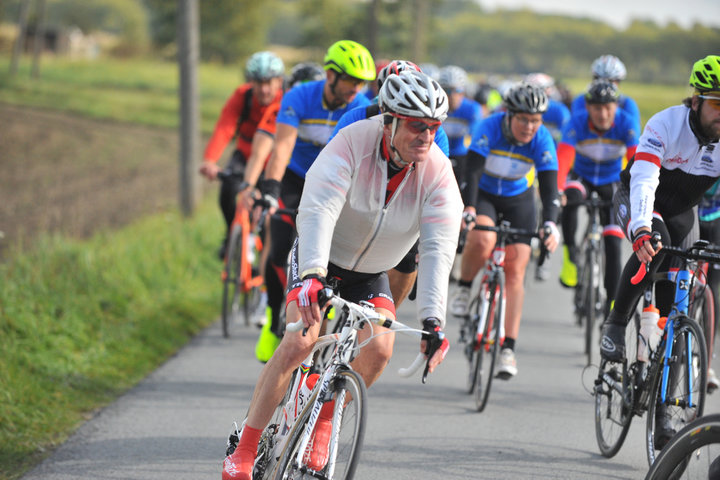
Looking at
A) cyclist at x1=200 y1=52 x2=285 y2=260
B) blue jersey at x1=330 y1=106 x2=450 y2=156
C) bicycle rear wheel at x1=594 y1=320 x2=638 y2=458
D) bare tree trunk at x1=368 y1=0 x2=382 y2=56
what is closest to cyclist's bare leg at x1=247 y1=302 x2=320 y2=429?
→ blue jersey at x1=330 y1=106 x2=450 y2=156

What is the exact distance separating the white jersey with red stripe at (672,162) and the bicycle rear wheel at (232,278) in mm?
4170

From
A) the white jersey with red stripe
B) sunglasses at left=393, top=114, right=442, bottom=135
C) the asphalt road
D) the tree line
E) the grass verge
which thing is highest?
the tree line

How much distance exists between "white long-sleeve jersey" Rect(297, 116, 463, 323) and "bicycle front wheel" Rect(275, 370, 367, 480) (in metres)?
0.43

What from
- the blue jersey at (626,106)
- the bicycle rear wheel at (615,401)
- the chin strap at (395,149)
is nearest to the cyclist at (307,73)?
the blue jersey at (626,106)

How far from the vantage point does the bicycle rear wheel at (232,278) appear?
808 centimetres

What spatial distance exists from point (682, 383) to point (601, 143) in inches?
156

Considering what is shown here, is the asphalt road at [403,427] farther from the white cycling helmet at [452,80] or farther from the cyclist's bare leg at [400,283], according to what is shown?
the white cycling helmet at [452,80]

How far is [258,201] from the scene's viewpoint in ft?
22.6

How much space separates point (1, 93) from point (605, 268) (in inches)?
1520

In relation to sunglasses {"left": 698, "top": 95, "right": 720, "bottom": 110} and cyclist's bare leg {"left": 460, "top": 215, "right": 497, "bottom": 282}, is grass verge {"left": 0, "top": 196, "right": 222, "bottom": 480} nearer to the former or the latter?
cyclist's bare leg {"left": 460, "top": 215, "right": 497, "bottom": 282}

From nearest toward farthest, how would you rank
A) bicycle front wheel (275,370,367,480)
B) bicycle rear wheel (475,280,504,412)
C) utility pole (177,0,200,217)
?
bicycle front wheel (275,370,367,480) < bicycle rear wheel (475,280,504,412) < utility pole (177,0,200,217)

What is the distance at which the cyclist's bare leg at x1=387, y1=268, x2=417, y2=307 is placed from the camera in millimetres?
5152

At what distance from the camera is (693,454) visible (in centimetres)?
336

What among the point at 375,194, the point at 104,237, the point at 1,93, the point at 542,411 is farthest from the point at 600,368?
the point at 1,93
